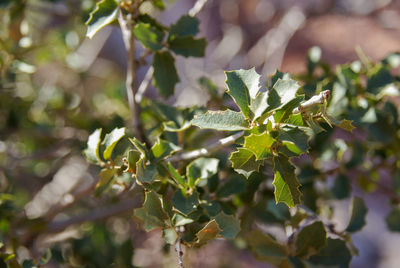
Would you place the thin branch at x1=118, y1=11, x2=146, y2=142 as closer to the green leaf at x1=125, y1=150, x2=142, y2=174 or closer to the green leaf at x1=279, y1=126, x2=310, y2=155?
the green leaf at x1=125, y1=150, x2=142, y2=174

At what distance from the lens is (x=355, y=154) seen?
3.50ft

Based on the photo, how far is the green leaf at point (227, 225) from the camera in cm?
68

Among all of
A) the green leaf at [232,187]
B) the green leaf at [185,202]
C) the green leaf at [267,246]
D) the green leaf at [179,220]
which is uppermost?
the green leaf at [185,202]

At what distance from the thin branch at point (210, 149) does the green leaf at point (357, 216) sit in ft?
1.26

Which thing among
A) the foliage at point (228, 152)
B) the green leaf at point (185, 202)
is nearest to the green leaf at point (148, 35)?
the foliage at point (228, 152)

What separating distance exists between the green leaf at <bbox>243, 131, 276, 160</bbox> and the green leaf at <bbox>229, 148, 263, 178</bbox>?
0.11 feet

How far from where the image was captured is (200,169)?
0.74m

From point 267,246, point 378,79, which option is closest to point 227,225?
point 267,246

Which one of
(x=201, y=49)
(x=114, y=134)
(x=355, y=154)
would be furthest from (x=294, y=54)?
(x=114, y=134)

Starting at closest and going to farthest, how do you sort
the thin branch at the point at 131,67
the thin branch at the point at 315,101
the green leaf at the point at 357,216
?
1. the thin branch at the point at 315,101
2. the thin branch at the point at 131,67
3. the green leaf at the point at 357,216

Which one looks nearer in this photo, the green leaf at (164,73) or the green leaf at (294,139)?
the green leaf at (294,139)

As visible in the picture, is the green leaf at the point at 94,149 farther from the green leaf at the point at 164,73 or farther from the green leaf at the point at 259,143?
the green leaf at the point at 259,143

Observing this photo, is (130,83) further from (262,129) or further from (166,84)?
(262,129)

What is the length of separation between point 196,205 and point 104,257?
471 mm
